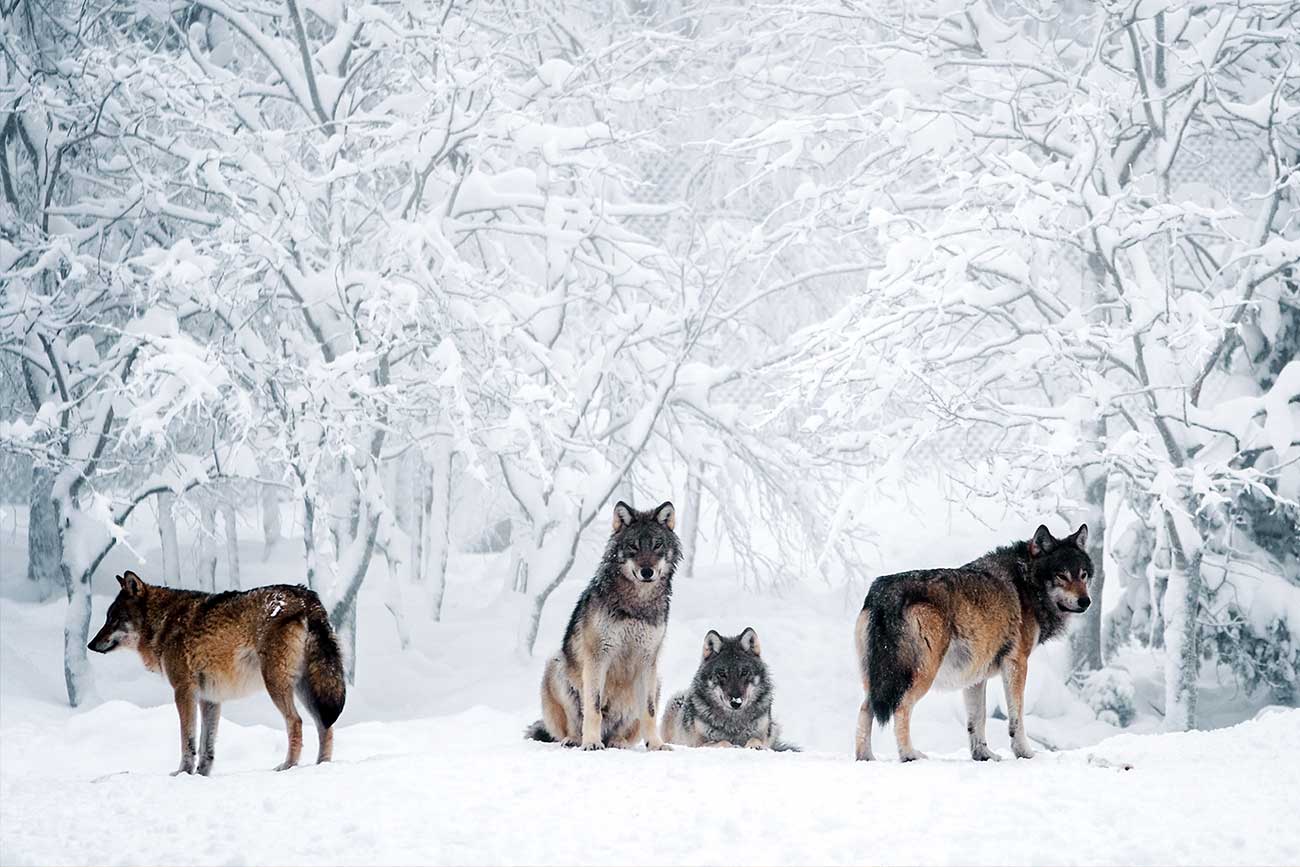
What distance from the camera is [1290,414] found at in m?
Result: 12.5

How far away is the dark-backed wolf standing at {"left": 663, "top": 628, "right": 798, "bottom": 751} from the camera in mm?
8508

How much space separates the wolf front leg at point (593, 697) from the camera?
7.96 meters

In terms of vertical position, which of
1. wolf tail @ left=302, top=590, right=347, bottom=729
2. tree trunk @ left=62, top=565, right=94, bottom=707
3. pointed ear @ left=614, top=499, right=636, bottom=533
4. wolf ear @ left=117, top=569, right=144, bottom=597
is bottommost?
tree trunk @ left=62, top=565, right=94, bottom=707

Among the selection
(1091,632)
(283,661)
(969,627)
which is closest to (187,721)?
(283,661)

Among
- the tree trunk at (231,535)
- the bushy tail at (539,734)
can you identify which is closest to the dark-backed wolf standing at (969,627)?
the bushy tail at (539,734)

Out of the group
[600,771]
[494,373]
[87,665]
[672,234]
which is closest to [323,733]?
[600,771]

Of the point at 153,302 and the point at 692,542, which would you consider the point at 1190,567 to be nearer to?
the point at 692,542

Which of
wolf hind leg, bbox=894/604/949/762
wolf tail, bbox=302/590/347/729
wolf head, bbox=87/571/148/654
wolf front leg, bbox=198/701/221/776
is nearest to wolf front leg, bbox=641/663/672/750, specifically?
wolf hind leg, bbox=894/604/949/762

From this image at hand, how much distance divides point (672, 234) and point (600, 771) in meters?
16.4

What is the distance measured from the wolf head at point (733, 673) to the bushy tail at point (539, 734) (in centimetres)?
112

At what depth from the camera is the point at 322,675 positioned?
760 cm

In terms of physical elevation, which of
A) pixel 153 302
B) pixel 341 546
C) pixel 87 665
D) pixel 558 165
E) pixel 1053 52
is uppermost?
pixel 1053 52

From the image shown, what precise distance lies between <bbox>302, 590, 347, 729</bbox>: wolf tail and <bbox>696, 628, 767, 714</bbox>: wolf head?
98.2 inches

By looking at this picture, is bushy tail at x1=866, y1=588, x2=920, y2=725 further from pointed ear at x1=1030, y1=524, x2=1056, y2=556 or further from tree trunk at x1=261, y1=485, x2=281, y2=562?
tree trunk at x1=261, y1=485, x2=281, y2=562
